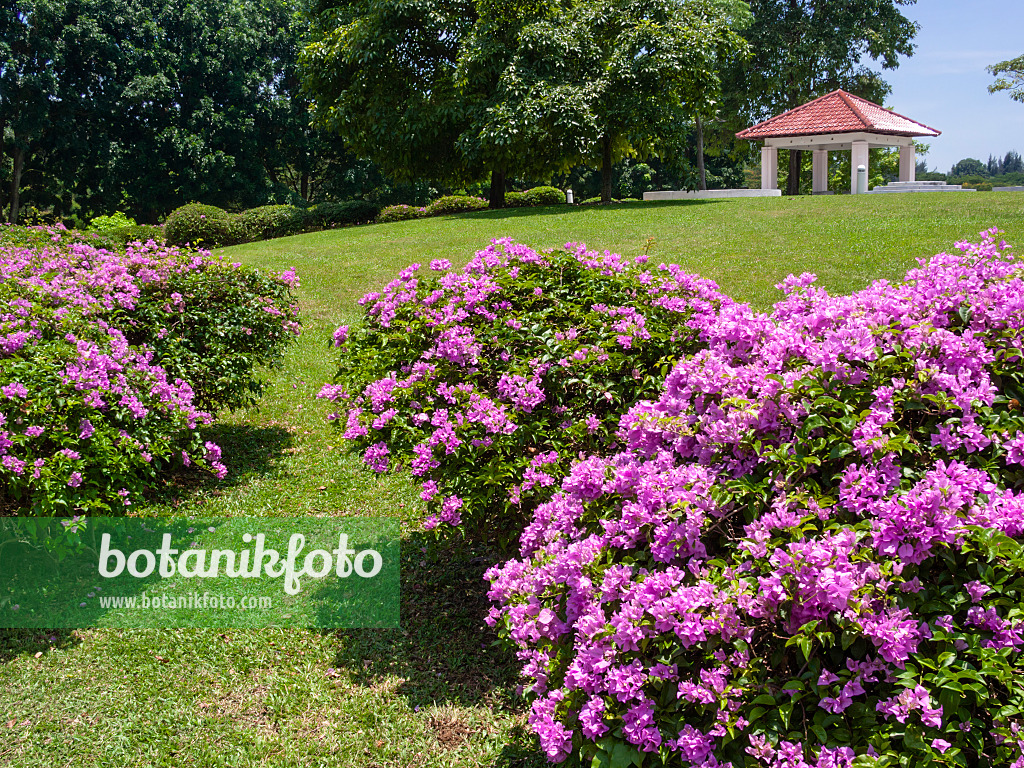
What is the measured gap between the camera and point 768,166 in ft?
103

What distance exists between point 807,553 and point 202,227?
23.2 metres

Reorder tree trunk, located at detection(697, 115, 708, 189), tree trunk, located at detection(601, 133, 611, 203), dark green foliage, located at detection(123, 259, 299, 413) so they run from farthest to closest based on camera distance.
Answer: tree trunk, located at detection(697, 115, 708, 189) < tree trunk, located at detection(601, 133, 611, 203) < dark green foliage, located at detection(123, 259, 299, 413)

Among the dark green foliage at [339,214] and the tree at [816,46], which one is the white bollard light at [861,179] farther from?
the dark green foliage at [339,214]

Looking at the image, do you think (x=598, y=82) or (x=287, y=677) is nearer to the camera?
(x=287, y=677)

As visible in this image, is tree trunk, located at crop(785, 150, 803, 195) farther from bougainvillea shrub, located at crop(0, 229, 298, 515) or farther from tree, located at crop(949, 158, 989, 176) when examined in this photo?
tree, located at crop(949, 158, 989, 176)

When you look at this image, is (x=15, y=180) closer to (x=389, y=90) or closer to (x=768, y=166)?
(x=389, y=90)

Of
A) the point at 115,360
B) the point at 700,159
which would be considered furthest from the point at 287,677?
the point at 700,159

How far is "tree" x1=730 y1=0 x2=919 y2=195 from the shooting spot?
3819 cm

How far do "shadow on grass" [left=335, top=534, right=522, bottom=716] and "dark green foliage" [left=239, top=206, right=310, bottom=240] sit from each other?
21.7 metres

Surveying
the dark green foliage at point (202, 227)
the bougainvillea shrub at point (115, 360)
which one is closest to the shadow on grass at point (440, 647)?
the bougainvillea shrub at point (115, 360)

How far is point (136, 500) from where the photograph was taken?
4.90 metres

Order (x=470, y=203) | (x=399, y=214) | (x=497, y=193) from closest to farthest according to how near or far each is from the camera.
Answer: (x=399, y=214), (x=497, y=193), (x=470, y=203)

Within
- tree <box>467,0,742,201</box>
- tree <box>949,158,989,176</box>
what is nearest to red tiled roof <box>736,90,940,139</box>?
tree <box>467,0,742,201</box>

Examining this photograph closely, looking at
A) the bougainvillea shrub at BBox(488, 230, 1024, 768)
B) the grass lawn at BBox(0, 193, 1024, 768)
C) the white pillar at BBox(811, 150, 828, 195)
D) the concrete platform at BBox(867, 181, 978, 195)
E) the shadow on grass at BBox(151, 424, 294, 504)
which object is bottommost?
the grass lawn at BBox(0, 193, 1024, 768)
